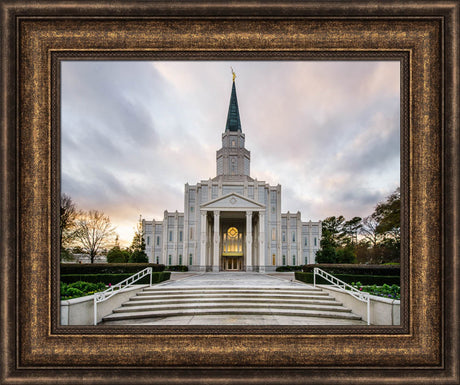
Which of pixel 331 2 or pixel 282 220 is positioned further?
pixel 282 220

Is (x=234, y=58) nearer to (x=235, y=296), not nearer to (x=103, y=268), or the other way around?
(x=235, y=296)

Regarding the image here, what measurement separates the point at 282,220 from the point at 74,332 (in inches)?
1747

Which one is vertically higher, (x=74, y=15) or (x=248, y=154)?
(x=248, y=154)

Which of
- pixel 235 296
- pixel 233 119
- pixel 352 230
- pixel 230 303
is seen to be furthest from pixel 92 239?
pixel 233 119

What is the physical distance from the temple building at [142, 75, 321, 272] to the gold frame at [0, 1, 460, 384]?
34.5m

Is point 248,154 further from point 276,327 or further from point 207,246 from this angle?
Answer: point 276,327

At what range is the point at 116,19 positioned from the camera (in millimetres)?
4539

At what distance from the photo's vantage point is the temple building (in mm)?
42594

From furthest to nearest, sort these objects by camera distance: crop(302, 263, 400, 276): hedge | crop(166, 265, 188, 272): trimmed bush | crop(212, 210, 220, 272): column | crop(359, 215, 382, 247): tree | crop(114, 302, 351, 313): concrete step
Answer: crop(166, 265, 188, 272): trimmed bush, crop(212, 210, 220, 272): column, crop(359, 215, 382, 247): tree, crop(302, 263, 400, 276): hedge, crop(114, 302, 351, 313): concrete step

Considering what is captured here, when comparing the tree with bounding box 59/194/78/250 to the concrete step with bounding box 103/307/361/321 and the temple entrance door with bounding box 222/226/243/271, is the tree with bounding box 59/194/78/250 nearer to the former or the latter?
the concrete step with bounding box 103/307/361/321

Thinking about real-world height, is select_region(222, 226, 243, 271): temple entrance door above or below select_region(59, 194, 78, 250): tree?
below

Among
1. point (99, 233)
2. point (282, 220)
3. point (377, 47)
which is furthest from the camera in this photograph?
point (282, 220)

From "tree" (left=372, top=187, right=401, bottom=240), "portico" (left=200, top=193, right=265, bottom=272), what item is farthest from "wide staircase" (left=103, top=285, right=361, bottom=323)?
"portico" (left=200, top=193, right=265, bottom=272)

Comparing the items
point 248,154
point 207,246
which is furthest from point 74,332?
point 248,154
